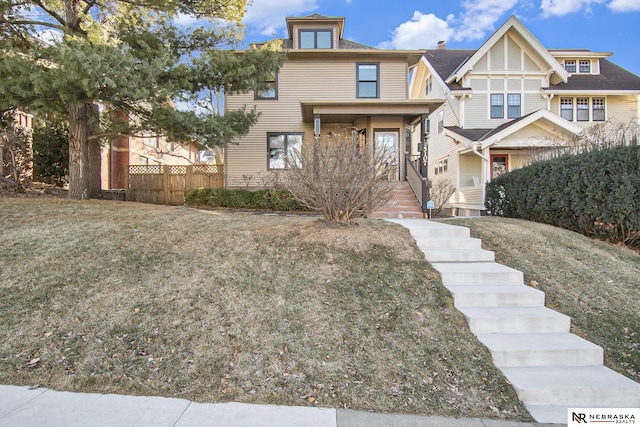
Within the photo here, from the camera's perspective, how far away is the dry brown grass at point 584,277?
4.00 metres

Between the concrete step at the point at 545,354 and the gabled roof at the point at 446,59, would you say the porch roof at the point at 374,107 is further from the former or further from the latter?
the concrete step at the point at 545,354

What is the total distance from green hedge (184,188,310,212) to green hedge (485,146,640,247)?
265 inches

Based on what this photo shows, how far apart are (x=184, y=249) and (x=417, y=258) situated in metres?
3.60

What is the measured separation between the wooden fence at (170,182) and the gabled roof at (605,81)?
16668mm

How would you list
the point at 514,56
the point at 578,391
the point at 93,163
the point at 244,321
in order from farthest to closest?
the point at 514,56 < the point at 93,163 < the point at 244,321 < the point at 578,391

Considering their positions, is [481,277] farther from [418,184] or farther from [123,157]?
[123,157]

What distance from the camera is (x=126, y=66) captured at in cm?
687

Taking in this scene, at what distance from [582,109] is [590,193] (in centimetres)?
1440

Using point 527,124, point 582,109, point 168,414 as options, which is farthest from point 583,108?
point 168,414

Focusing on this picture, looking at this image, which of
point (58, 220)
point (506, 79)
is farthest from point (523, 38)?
point (58, 220)

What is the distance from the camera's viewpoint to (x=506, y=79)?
1745cm

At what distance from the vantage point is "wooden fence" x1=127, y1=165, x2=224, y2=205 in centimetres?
1499

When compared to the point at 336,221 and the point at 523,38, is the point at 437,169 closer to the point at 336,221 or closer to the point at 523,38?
the point at 523,38

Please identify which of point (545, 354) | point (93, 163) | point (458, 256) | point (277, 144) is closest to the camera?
point (545, 354)
